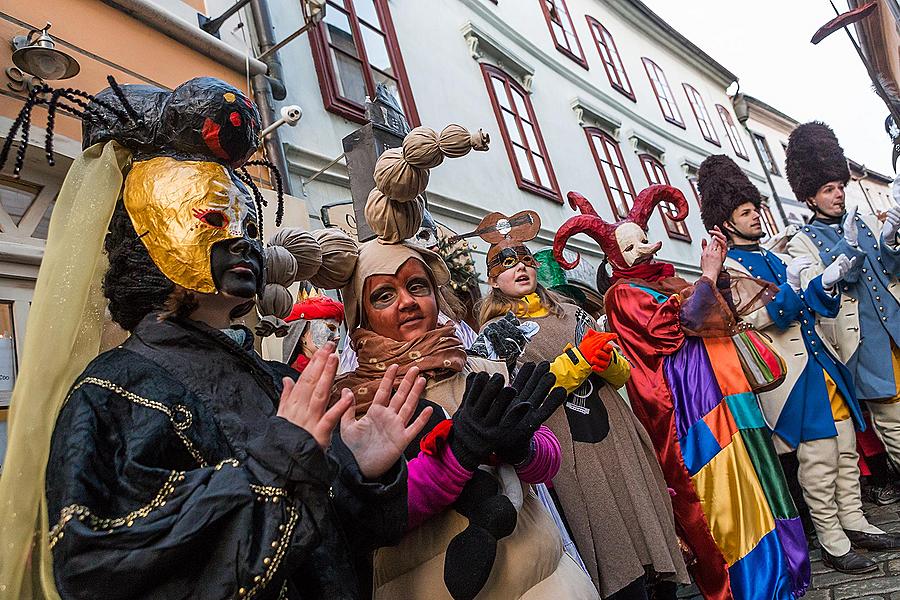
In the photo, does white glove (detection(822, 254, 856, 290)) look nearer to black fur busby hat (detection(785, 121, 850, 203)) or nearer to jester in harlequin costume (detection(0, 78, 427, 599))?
black fur busby hat (detection(785, 121, 850, 203))

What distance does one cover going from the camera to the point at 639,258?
345 cm

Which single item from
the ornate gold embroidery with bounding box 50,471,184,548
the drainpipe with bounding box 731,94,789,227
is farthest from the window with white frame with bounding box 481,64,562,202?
the drainpipe with bounding box 731,94,789,227

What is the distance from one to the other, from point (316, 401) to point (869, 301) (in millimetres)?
4097

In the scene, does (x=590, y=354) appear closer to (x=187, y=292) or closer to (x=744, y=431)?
(x=744, y=431)

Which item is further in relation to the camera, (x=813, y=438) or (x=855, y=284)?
(x=855, y=284)

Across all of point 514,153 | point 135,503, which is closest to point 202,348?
point 135,503

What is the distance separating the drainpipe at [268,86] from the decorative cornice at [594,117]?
7419 millimetres

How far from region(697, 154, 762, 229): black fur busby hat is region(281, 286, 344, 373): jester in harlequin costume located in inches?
107

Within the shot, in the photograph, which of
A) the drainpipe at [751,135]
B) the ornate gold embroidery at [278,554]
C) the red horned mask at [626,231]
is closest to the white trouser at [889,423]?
the red horned mask at [626,231]

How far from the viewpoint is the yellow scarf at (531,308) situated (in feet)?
10.7

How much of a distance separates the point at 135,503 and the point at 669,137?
1613 centimetres

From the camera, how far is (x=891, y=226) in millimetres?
4027

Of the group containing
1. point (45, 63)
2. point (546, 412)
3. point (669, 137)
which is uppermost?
point (669, 137)

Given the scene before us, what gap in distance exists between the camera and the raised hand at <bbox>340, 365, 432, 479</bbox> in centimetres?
144
